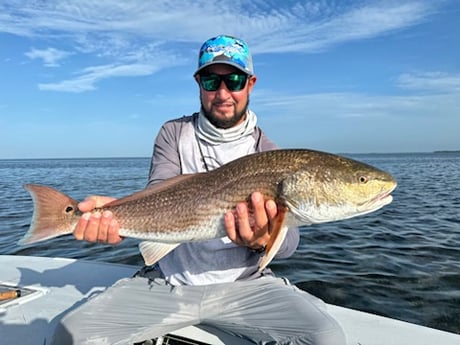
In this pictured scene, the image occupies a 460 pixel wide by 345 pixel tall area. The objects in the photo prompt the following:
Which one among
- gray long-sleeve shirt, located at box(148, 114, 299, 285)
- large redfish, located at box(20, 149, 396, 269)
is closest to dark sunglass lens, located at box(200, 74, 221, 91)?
gray long-sleeve shirt, located at box(148, 114, 299, 285)

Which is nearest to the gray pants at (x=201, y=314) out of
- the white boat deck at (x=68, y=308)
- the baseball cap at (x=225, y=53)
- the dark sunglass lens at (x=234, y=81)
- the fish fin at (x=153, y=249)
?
the white boat deck at (x=68, y=308)

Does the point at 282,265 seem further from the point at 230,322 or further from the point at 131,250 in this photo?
the point at 230,322

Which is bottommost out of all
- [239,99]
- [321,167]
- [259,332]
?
[259,332]

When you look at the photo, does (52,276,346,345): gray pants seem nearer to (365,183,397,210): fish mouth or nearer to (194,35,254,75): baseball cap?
(365,183,397,210): fish mouth

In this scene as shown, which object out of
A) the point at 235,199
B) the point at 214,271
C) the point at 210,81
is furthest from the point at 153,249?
the point at 210,81

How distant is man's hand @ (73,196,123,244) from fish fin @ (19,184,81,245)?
77mm

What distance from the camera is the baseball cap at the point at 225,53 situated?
398cm

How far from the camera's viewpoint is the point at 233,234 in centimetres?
337

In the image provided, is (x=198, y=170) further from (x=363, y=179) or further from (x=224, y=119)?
(x=363, y=179)

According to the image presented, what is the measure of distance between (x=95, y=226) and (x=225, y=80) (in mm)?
1829

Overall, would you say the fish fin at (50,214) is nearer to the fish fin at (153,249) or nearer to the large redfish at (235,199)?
the large redfish at (235,199)

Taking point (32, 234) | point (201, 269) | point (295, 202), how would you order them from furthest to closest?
point (201, 269), point (32, 234), point (295, 202)

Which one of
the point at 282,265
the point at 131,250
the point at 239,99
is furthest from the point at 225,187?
the point at 131,250

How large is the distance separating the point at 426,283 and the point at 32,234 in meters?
6.68
